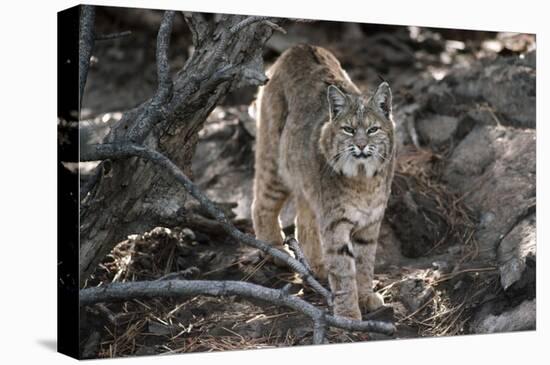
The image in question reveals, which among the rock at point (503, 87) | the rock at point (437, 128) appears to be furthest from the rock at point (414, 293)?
the rock at point (437, 128)

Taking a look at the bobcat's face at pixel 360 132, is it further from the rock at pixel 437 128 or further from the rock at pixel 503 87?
the rock at pixel 437 128

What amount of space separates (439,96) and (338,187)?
2.37 m

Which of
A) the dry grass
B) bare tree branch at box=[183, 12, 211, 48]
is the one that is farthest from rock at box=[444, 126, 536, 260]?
bare tree branch at box=[183, 12, 211, 48]

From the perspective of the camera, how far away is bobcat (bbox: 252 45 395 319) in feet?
20.9

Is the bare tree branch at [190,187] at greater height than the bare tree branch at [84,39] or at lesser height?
lesser

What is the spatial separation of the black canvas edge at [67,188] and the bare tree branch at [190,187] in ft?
0.61

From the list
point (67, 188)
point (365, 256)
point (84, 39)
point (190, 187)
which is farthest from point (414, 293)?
point (84, 39)

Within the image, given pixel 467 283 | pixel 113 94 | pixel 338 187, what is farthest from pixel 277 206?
pixel 113 94

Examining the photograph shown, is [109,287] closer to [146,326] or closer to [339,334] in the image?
[146,326]

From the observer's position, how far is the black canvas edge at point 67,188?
550cm

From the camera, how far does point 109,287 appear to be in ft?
18.8

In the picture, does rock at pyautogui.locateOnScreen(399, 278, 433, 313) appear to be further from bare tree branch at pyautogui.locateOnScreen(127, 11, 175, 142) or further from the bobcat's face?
bare tree branch at pyautogui.locateOnScreen(127, 11, 175, 142)

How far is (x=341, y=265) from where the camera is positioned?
638 cm

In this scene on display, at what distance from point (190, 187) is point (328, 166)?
1.27m
